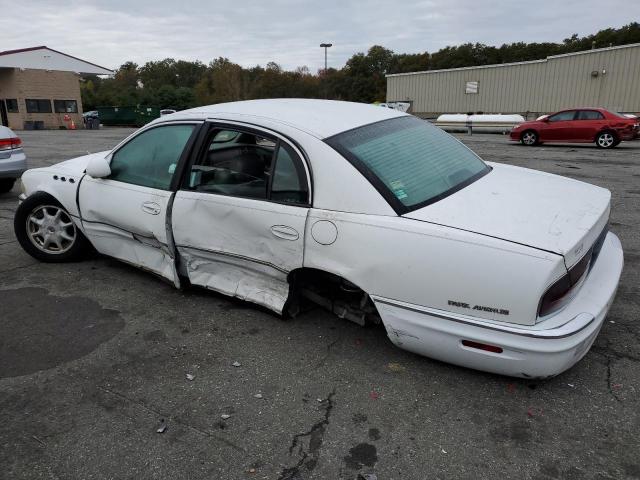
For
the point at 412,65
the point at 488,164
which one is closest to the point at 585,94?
the point at 488,164

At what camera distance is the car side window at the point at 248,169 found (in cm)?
310

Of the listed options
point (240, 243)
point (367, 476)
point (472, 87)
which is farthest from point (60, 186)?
point (472, 87)

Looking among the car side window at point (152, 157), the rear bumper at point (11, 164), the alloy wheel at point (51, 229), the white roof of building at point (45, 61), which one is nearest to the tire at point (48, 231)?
the alloy wheel at point (51, 229)

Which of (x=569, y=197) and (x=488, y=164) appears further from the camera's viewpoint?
(x=488, y=164)

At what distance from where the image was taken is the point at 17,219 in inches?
183

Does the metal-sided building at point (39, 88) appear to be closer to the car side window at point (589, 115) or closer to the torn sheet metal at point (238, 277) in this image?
the car side window at point (589, 115)

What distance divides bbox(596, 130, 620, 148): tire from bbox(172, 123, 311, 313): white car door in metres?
16.6

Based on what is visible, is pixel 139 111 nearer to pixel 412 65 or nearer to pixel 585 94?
pixel 585 94

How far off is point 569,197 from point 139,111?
43.3 m

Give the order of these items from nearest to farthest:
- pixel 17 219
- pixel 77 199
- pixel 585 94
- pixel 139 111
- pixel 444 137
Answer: pixel 444 137 → pixel 77 199 → pixel 17 219 → pixel 585 94 → pixel 139 111

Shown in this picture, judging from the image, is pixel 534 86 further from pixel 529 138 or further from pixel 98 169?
pixel 98 169

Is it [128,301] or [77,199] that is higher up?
[77,199]

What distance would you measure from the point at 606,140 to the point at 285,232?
1711 cm

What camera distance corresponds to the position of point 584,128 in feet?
55.3
